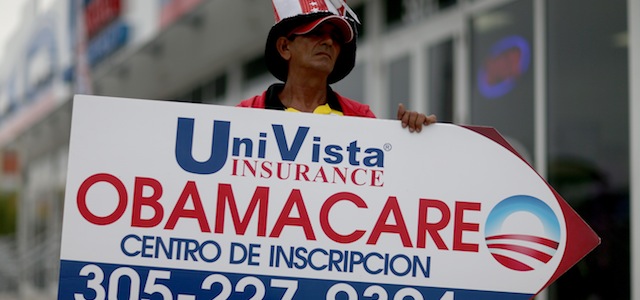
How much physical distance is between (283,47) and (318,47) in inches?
5.7

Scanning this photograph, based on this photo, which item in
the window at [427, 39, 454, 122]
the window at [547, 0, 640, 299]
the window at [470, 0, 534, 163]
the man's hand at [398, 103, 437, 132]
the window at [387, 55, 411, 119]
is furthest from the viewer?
the window at [387, 55, 411, 119]

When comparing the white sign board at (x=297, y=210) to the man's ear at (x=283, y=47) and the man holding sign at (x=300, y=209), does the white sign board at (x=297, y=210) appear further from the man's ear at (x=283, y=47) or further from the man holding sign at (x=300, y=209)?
the man's ear at (x=283, y=47)

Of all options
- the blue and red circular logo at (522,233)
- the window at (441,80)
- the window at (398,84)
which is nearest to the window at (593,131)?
the window at (441,80)

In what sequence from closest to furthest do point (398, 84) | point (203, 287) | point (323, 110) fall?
point (203, 287), point (323, 110), point (398, 84)

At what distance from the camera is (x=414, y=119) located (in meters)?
3.00

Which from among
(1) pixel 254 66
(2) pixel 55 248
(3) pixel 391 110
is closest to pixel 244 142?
(3) pixel 391 110

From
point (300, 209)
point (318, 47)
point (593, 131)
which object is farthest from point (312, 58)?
point (593, 131)

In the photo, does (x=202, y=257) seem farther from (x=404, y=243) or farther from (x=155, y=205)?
(x=404, y=243)

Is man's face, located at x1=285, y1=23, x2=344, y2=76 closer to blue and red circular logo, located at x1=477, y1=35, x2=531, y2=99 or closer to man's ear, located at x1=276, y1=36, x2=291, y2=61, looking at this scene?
→ man's ear, located at x1=276, y1=36, x2=291, y2=61

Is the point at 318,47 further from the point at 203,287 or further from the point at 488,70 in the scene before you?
the point at 488,70

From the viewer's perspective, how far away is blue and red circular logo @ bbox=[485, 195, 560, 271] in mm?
2951

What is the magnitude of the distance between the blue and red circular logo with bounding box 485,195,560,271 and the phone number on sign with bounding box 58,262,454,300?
207mm

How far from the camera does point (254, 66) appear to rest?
11.0m

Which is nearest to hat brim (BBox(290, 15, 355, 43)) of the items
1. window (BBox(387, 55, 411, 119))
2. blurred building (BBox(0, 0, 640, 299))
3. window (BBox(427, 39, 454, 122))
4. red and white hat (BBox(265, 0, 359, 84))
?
red and white hat (BBox(265, 0, 359, 84))
